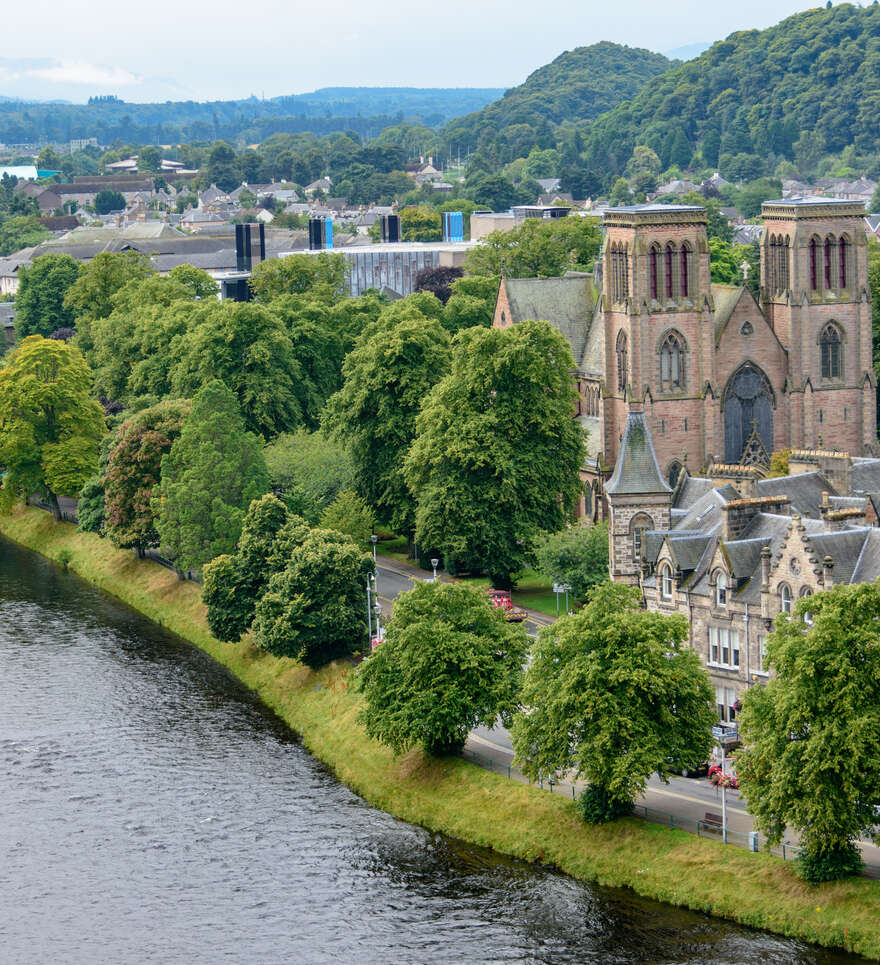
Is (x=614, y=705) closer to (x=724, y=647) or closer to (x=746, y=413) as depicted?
(x=724, y=647)

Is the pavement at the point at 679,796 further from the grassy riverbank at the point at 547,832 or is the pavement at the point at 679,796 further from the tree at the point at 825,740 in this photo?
the tree at the point at 825,740

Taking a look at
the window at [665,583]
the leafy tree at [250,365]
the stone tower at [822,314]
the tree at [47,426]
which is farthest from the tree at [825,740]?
the tree at [47,426]

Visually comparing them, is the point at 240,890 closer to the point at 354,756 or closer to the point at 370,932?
the point at 370,932

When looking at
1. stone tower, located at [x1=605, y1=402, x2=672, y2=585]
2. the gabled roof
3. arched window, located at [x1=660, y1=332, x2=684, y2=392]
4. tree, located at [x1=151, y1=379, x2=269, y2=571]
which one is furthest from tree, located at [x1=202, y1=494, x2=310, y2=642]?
arched window, located at [x1=660, y1=332, x2=684, y2=392]

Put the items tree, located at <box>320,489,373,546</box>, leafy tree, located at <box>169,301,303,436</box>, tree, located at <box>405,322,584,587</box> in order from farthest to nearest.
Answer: leafy tree, located at <box>169,301,303,436</box>, tree, located at <box>320,489,373,546</box>, tree, located at <box>405,322,584,587</box>

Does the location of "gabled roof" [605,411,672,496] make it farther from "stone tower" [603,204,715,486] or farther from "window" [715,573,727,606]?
"stone tower" [603,204,715,486]

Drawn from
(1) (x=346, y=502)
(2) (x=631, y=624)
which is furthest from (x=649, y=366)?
(2) (x=631, y=624)
